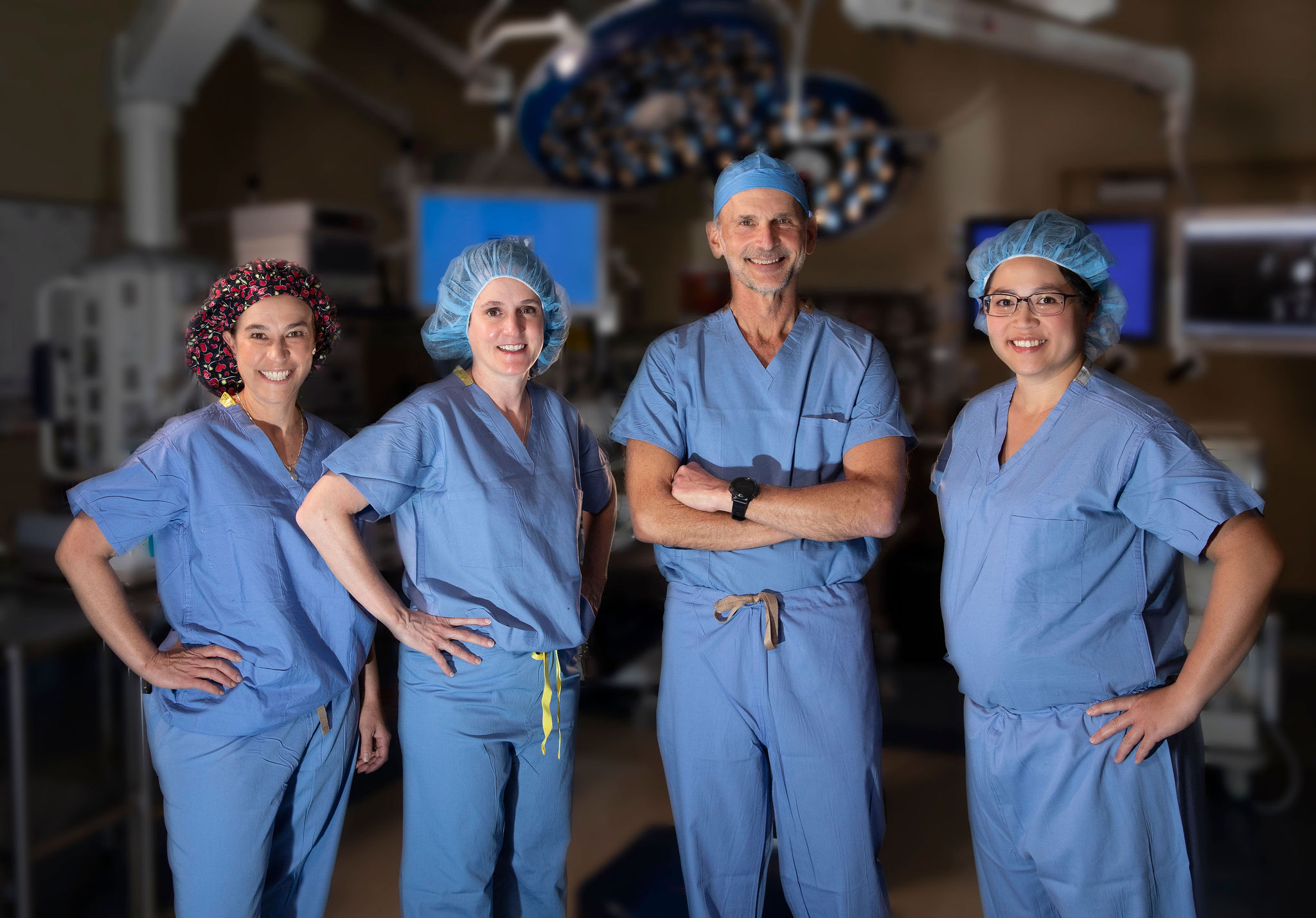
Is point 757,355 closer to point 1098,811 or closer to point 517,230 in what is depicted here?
point 1098,811

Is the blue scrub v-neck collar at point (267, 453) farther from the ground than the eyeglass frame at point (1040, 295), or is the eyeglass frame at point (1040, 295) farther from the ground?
the eyeglass frame at point (1040, 295)

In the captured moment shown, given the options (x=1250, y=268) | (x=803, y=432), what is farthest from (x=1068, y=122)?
(x=803, y=432)

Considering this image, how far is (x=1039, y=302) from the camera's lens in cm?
119

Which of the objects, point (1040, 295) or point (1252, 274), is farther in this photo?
point (1252, 274)

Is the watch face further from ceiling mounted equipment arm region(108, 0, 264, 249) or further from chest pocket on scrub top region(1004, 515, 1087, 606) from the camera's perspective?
ceiling mounted equipment arm region(108, 0, 264, 249)

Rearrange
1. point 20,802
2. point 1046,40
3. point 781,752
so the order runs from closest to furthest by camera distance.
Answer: point 781,752
point 20,802
point 1046,40

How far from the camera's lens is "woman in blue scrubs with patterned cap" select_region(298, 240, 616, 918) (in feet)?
4.06

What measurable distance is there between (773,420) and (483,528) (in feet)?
1.32

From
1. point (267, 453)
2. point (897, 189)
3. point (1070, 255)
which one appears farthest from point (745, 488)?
point (897, 189)

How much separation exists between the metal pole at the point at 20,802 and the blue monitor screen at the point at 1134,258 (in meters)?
2.74

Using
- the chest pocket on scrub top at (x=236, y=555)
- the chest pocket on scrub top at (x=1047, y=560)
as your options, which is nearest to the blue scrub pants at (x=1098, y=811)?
the chest pocket on scrub top at (x=1047, y=560)

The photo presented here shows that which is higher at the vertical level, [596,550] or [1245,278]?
[1245,278]

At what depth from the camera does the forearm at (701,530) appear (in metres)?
1.26

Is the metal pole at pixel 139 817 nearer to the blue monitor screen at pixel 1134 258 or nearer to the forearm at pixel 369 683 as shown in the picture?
the forearm at pixel 369 683
